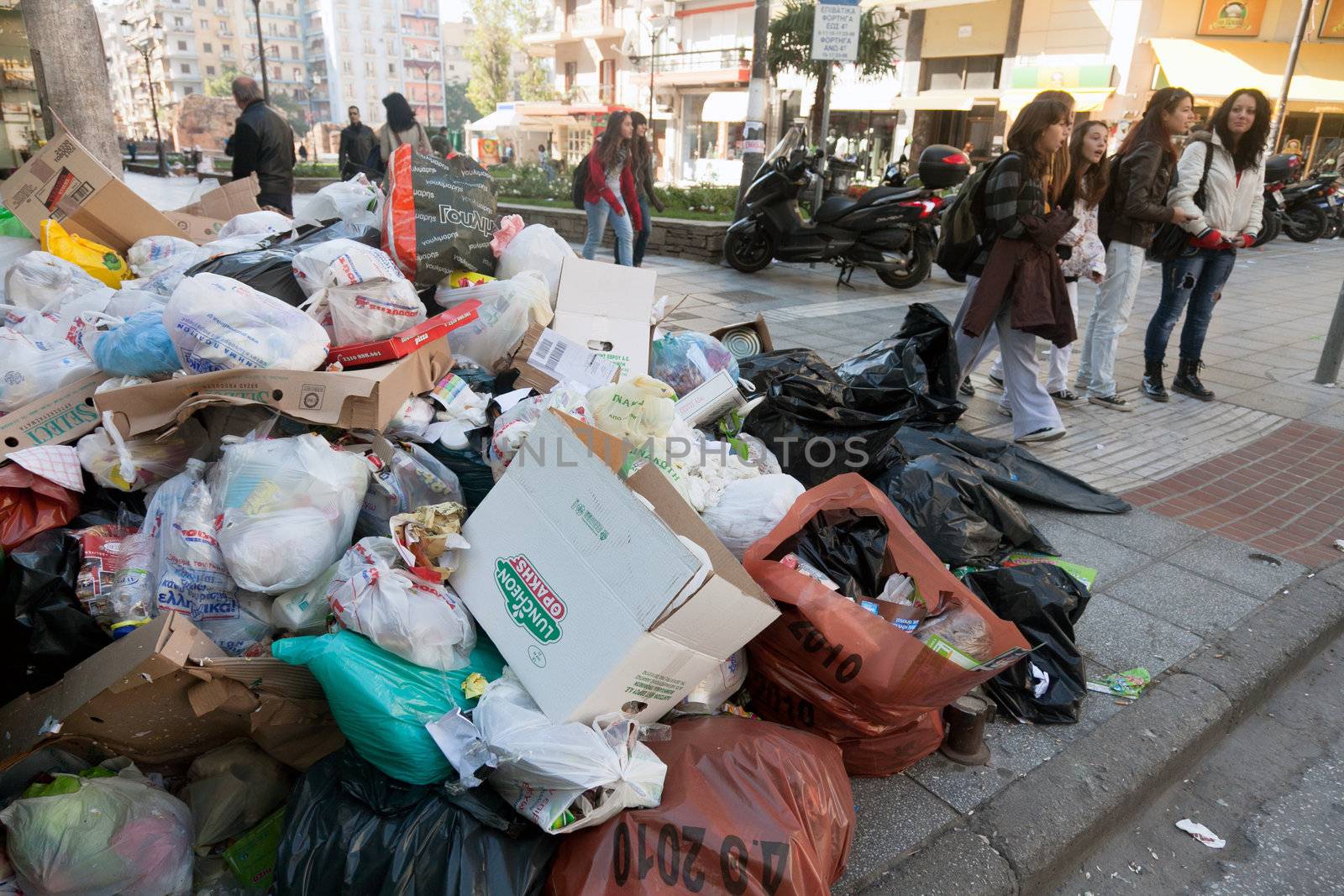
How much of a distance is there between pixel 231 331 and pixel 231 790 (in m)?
1.15

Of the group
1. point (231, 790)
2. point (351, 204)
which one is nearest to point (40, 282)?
point (351, 204)

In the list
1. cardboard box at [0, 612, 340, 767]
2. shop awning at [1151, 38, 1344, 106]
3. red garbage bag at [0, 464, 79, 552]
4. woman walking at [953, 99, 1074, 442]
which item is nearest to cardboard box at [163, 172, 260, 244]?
red garbage bag at [0, 464, 79, 552]

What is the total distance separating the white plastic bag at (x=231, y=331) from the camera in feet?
7.04

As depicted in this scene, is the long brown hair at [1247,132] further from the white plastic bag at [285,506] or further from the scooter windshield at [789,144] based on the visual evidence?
the white plastic bag at [285,506]

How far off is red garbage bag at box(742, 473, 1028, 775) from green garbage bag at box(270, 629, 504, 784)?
2.36 ft

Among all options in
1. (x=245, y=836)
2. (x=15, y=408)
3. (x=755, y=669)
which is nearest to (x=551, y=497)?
(x=755, y=669)

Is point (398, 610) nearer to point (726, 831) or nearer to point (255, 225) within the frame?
point (726, 831)

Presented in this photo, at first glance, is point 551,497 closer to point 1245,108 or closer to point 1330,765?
point 1330,765

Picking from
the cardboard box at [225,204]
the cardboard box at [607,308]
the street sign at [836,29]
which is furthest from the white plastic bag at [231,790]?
the street sign at [836,29]

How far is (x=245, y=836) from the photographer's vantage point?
1.68 m

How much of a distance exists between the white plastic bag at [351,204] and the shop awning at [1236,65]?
21.4 meters

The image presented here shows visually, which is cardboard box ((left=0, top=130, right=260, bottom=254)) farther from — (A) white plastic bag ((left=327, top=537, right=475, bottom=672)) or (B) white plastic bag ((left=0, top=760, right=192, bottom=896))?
(B) white plastic bag ((left=0, top=760, right=192, bottom=896))

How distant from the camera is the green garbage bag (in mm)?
1518

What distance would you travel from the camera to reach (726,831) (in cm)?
143
